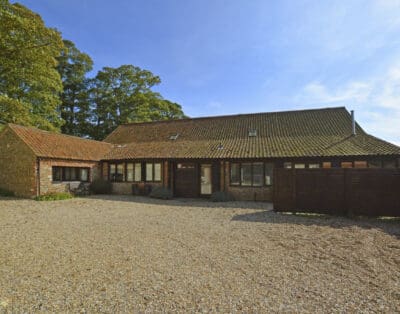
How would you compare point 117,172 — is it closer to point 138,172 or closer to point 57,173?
point 138,172

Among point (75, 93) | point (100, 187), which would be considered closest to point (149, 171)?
point (100, 187)

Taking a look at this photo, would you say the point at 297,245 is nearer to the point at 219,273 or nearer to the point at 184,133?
the point at 219,273

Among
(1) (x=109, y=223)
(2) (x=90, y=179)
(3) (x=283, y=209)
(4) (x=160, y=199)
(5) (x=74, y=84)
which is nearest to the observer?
(1) (x=109, y=223)

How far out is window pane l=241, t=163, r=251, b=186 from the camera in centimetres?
1465

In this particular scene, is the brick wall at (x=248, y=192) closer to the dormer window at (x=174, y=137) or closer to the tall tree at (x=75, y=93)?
the dormer window at (x=174, y=137)

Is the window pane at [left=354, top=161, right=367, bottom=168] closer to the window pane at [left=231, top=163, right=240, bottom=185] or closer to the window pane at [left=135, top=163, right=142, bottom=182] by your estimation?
the window pane at [left=231, top=163, right=240, bottom=185]

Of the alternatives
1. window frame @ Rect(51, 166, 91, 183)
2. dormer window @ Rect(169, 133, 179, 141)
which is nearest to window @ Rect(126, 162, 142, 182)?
window frame @ Rect(51, 166, 91, 183)

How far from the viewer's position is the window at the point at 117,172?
703 inches

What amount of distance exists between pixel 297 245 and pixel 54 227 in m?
7.59

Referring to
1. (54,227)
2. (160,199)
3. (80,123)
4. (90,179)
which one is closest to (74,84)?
(80,123)

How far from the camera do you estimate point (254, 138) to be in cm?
1684

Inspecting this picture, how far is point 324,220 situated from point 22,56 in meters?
19.1

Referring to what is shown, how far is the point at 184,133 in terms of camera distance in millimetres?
19688

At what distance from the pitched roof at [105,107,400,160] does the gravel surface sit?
6731 mm
